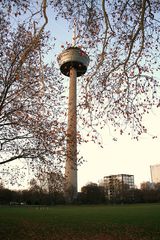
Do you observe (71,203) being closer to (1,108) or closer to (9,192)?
(9,192)

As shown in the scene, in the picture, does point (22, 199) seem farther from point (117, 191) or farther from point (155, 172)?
point (155, 172)

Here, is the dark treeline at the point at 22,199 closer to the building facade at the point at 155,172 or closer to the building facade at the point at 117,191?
the building facade at the point at 117,191

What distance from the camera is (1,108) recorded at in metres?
14.1

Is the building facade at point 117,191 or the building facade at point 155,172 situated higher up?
the building facade at point 155,172

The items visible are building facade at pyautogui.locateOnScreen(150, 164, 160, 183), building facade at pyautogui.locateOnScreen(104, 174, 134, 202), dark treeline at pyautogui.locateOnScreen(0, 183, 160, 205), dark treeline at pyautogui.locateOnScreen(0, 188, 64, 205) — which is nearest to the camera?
dark treeline at pyautogui.locateOnScreen(0, 188, 64, 205)

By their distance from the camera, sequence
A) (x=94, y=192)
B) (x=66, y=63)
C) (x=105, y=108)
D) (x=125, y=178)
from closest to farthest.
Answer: (x=105, y=108) < (x=66, y=63) < (x=94, y=192) < (x=125, y=178)

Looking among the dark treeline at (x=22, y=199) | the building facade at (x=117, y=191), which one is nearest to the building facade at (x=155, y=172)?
the building facade at (x=117, y=191)

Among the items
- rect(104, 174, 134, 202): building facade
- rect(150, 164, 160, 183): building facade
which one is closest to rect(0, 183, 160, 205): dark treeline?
rect(104, 174, 134, 202): building facade

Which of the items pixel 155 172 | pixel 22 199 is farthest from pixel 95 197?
pixel 155 172

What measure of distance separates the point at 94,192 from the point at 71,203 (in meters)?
18.1

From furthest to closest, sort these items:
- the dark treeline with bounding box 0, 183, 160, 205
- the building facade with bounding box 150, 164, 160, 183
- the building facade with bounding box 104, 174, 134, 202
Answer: the building facade with bounding box 150, 164, 160, 183 < the building facade with bounding box 104, 174, 134, 202 < the dark treeline with bounding box 0, 183, 160, 205

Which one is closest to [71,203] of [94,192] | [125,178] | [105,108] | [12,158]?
[94,192]

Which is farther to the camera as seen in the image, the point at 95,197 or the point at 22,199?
the point at 95,197

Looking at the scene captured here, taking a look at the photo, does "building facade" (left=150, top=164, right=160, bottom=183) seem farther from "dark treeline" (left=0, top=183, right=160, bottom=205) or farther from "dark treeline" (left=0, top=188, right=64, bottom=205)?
"dark treeline" (left=0, top=188, right=64, bottom=205)
